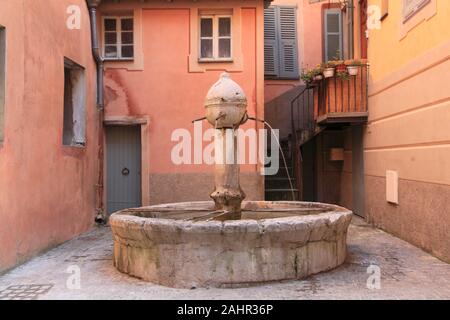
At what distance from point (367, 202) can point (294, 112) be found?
3631mm

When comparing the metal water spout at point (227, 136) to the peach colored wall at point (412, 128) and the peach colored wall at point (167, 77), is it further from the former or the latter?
the peach colored wall at point (167, 77)

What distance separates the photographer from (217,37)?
1109 centimetres

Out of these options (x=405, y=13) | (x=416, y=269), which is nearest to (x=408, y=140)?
(x=405, y=13)

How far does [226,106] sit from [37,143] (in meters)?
3.12

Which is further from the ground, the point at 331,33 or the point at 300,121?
the point at 331,33

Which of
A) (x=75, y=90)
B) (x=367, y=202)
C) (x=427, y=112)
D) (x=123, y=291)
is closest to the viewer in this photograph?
(x=123, y=291)

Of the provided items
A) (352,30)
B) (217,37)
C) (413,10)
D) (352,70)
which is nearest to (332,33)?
(352,30)

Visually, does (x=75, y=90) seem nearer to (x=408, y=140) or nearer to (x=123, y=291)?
(x=123, y=291)

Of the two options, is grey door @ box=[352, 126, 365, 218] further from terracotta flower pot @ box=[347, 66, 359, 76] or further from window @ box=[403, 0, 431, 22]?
window @ box=[403, 0, 431, 22]

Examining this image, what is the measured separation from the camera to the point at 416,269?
634 centimetres

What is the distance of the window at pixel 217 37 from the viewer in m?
11.1

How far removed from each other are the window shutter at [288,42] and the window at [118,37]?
431cm

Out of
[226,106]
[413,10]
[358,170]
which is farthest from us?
[358,170]

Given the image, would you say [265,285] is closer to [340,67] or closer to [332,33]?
[340,67]
